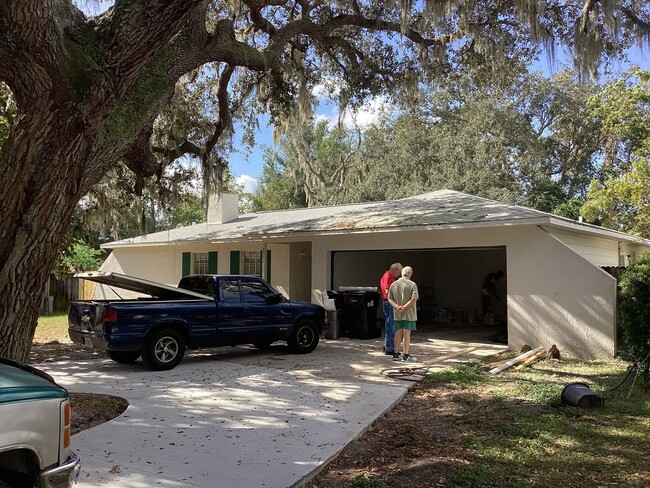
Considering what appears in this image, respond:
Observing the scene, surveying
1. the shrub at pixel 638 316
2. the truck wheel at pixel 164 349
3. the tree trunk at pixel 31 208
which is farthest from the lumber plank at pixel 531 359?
the tree trunk at pixel 31 208

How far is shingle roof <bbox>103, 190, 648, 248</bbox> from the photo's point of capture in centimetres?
1179

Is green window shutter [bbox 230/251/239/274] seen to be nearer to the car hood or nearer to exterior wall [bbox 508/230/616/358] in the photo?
the car hood

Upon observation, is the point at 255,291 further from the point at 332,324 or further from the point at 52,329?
the point at 52,329

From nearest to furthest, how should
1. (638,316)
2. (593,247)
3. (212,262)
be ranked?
(638,316) < (593,247) < (212,262)

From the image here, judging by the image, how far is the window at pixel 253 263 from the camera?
1806 centimetres

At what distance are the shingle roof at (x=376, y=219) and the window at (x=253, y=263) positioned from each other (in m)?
0.95

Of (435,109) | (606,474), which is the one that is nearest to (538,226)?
(606,474)

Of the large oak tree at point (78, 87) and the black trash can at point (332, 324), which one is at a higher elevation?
the large oak tree at point (78, 87)

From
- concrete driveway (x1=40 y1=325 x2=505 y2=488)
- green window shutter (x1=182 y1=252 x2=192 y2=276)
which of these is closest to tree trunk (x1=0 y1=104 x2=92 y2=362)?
concrete driveway (x1=40 y1=325 x2=505 y2=488)

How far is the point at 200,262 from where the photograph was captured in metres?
19.7

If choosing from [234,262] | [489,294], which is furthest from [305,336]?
[489,294]

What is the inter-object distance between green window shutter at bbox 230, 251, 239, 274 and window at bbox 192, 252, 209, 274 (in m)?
1.44

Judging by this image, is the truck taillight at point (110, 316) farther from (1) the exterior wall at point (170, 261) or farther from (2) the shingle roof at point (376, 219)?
(1) the exterior wall at point (170, 261)

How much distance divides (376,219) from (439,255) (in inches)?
236
